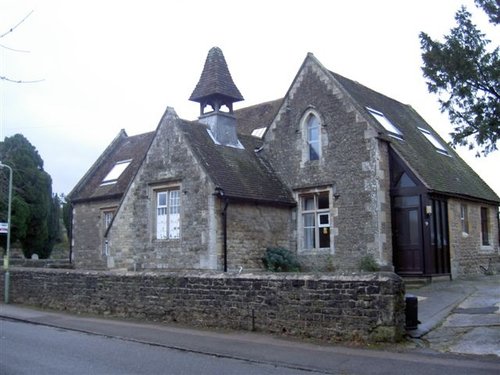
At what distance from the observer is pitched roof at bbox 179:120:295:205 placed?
19.5 m

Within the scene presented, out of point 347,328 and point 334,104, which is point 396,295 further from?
point 334,104

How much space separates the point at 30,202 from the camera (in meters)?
36.3

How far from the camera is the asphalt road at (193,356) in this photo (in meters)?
8.52

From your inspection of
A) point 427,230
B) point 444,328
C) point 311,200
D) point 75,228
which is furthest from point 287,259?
point 75,228

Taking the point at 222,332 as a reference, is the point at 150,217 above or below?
above

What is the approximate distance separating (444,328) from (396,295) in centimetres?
207

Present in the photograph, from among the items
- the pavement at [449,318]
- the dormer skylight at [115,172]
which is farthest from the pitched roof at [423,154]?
the dormer skylight at [115,172]

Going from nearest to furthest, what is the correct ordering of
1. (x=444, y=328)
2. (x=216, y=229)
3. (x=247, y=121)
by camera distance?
1. (x=444, y=328)
2. (x=216, y=229)
3. (x=247, y=121)

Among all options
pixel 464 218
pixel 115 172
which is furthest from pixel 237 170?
pixel 115 172

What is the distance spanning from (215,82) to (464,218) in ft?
38.0

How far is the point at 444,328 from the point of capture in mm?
11555

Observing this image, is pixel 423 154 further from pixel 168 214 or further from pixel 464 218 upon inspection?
pixel 168 214

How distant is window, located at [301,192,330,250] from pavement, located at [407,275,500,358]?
12.8 ft

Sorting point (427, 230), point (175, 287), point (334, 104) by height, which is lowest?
point (175, 287)
